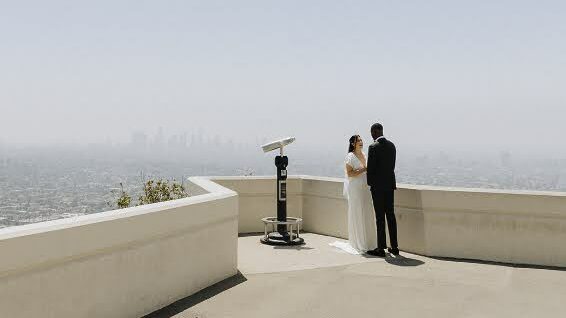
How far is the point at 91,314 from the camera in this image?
16.8ft

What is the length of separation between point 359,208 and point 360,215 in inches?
4.5

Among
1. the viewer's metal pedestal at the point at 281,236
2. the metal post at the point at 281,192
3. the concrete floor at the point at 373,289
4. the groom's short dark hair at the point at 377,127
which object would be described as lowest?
the concrete floor at the point at 373,289

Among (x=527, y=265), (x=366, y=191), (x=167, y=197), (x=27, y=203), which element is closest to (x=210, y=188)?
(x=366, y=191)

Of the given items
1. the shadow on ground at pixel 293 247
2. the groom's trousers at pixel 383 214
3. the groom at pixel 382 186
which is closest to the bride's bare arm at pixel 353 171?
the groom at pixel 382 186

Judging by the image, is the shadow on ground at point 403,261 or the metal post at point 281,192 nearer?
the shadow on ground at point 403,261

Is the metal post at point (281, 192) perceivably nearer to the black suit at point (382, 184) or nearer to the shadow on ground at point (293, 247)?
the shadow on ground at point (293, 247)

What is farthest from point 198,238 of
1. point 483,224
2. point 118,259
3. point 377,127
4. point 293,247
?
point 483,224

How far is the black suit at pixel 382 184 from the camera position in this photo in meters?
8.98

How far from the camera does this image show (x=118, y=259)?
541 cm

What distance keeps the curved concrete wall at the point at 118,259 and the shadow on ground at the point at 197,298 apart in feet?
0.22

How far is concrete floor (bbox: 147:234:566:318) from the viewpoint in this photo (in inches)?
238

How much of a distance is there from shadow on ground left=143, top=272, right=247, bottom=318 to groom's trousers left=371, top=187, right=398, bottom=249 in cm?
251

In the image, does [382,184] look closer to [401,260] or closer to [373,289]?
[401,260]

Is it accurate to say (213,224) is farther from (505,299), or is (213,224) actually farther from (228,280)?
(505,299)
